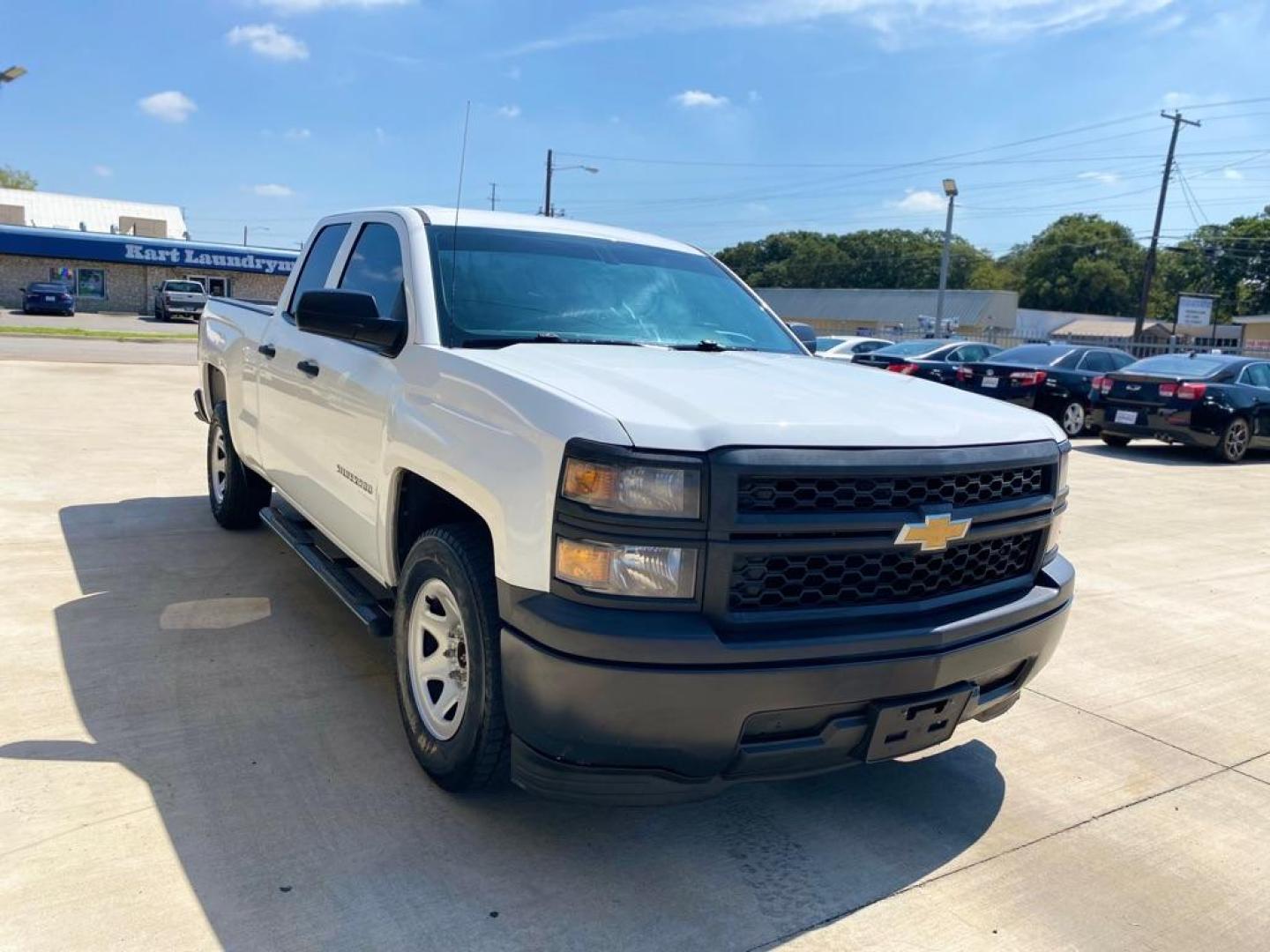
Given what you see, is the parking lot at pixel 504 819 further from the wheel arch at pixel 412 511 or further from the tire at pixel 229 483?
the tire at pixel 229 483

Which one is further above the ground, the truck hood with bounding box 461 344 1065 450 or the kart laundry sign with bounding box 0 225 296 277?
the kart laundry sign with bounding box 0 225 296 277

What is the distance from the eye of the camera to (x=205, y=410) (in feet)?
22.6

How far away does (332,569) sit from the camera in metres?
4.34

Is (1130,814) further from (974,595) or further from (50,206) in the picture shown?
(50,206)

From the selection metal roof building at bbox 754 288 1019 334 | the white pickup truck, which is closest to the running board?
the white pickup truck

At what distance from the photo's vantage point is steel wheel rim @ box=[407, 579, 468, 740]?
10.2ft

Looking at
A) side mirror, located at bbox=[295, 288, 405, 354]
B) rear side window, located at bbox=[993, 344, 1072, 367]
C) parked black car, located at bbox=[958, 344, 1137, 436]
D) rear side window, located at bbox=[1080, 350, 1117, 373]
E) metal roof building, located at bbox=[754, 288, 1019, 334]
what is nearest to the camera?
side mirror, located at bbox=[295, 288, 405, 354]

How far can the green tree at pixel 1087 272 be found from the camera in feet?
300

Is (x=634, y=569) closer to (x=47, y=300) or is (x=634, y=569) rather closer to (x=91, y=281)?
(x=47, y=300)

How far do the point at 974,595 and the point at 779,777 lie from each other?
0.84 m

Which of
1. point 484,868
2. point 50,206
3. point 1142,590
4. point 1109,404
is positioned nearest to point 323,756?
point 484,868

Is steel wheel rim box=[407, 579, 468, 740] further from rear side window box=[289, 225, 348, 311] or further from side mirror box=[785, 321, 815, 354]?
side mirror box=[785, 321, 815, 354]

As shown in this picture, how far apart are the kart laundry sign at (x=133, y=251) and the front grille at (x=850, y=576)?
161 feet

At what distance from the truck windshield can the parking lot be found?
160 cm
